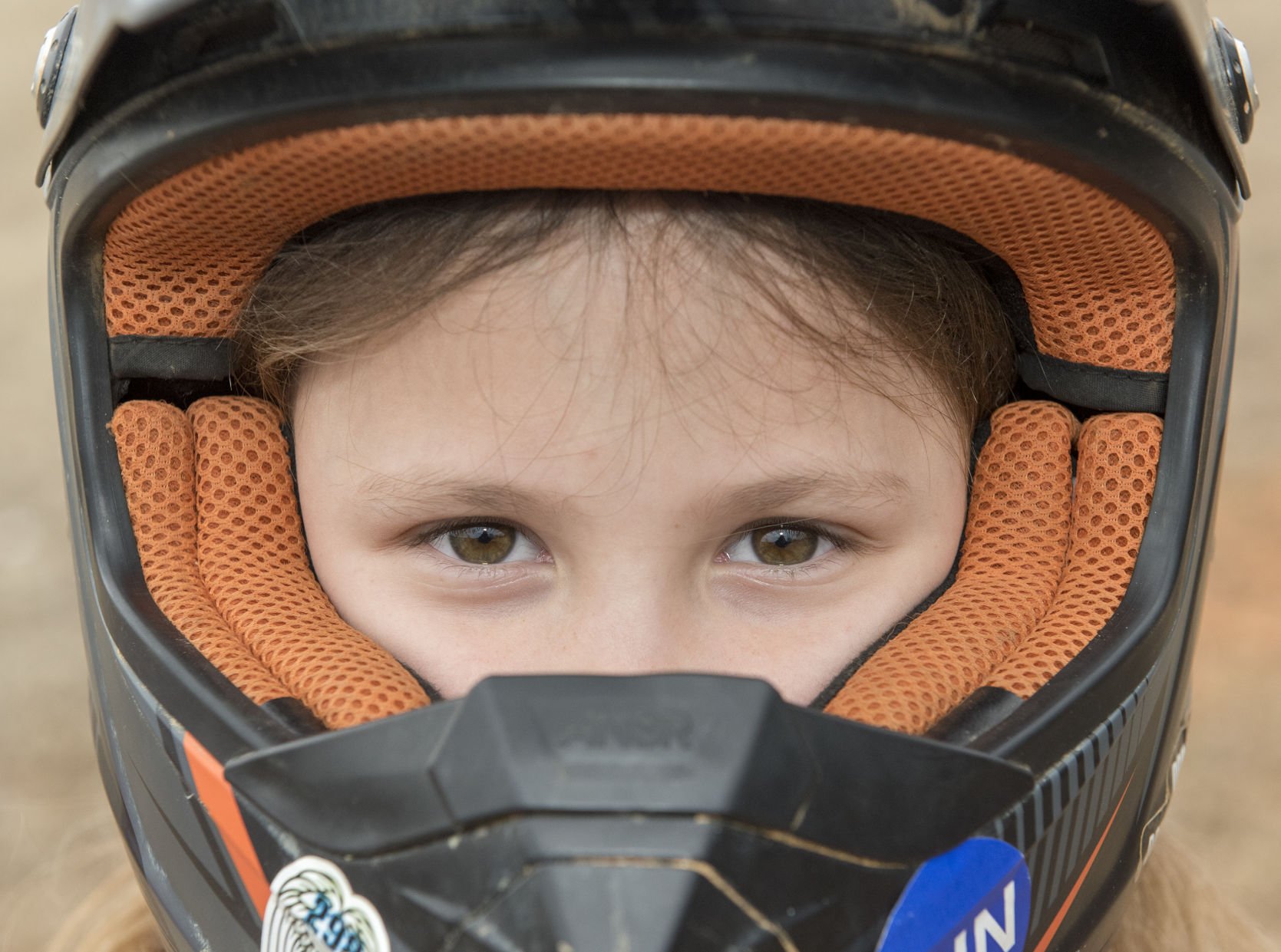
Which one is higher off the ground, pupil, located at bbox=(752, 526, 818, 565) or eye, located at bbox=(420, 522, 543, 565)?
eye, located at bbox=(420, 522, 543, 565)

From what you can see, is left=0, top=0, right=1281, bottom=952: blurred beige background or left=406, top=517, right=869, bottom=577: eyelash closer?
left=406, top=517, right=869, bottom=577: eyelash

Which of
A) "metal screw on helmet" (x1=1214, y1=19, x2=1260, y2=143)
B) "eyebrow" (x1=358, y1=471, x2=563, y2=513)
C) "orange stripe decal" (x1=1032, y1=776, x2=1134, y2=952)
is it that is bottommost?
"orange stripe decal" (x1=1032, y1=776, x2=1134, y2=952)

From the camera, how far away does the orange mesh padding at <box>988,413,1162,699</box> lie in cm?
104

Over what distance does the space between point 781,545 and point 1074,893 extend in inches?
13.0

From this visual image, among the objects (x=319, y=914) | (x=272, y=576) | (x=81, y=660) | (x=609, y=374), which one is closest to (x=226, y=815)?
(x=319, y=914)

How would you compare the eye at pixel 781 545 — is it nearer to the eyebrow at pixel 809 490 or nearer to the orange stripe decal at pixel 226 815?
the eyebrow at pixel 809 490

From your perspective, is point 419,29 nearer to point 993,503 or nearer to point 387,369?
point 387,369

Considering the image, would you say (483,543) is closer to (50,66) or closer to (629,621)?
(629,621)

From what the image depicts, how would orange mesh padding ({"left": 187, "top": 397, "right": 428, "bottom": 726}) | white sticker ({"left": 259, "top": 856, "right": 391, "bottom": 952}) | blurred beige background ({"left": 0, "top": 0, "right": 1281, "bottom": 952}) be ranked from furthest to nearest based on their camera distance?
blurred beige background ({"left": 0, "top": 0, "right": 1281, "bottom": 952})
orange mesh padding ({"left": 187, "top": 397, "right": 428, "bottom": 726})
white sticker ({"left": 259, "top": 856, "right": 391, "bottom": 952})

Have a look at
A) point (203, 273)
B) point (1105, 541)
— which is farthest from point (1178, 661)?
point (203, 273)

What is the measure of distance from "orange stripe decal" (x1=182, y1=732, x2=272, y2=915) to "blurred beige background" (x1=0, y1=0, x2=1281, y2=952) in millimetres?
881

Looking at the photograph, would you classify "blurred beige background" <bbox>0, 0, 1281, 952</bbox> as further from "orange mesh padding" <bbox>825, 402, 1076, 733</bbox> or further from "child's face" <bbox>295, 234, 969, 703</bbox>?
"orange mesh padding" <bbox>825, 402, 1076, 733</bbox>

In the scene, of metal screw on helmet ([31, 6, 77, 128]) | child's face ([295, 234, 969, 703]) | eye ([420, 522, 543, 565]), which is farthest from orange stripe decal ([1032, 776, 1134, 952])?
metal screw on helmet ([31, 6, 77, 128])

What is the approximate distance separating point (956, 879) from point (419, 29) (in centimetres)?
59
